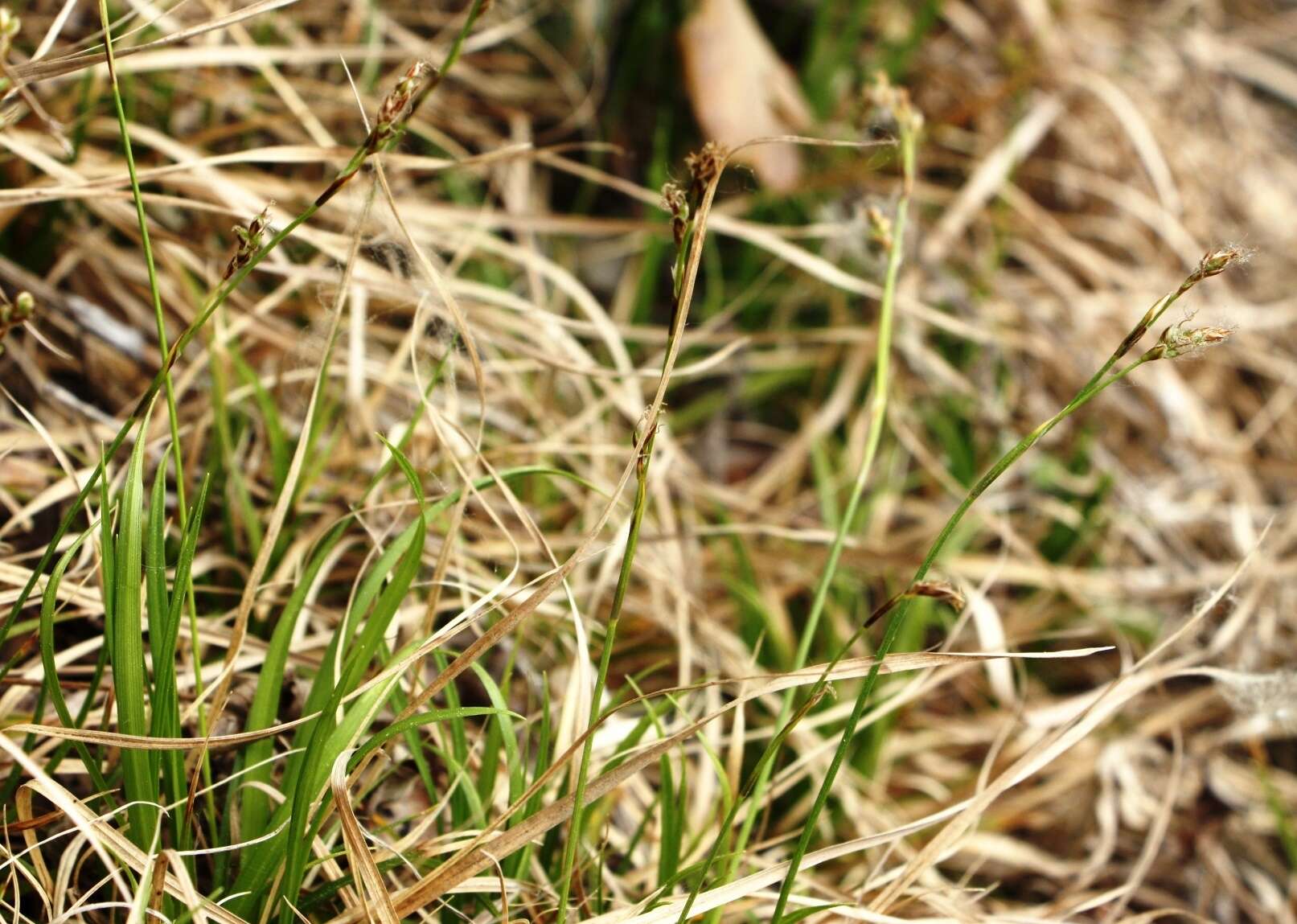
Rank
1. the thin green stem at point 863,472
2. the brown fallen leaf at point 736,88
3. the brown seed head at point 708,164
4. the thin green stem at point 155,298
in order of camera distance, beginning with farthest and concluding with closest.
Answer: the brown fallen leaf at point 736,88
the thin green stem at point 863,472
the thin green stem at point 155,298
the brown seed head at point 708,164

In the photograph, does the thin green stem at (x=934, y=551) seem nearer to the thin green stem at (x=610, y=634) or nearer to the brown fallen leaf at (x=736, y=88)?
the thin green stem at (x=610, y=634)

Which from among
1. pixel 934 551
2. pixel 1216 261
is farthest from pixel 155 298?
pixel 1216 261

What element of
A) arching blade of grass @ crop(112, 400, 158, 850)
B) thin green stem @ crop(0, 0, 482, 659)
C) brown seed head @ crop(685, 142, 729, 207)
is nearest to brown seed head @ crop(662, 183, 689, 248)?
brown seed head @ crop(685, 142, 729, 207)

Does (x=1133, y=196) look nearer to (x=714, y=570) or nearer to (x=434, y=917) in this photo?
(x=714, y=570)

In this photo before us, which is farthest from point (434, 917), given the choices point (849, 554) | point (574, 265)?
point (574, 265)

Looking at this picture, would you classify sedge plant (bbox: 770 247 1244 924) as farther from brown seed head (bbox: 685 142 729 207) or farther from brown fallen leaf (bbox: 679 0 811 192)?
brown fallen leaf (bbox: 679 0 811 192)

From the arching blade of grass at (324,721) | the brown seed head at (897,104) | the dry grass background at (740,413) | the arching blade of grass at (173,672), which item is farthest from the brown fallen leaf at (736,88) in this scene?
the arching blade of grass at (173,672)
